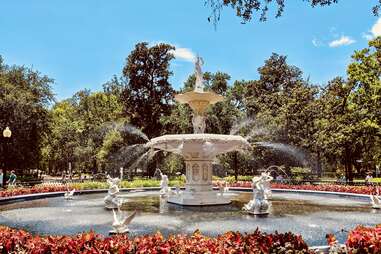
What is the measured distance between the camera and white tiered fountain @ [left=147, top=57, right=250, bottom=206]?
15.8 meters

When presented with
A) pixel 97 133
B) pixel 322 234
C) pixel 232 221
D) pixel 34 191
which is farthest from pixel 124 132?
pixel 322 234

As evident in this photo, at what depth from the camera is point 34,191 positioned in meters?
20.5

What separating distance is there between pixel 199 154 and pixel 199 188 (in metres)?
1.53

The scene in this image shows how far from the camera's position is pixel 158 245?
6281 mm

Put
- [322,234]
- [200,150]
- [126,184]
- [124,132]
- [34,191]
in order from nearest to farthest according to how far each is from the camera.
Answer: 1. [322,234]
2. [200,150]
3. [34,191]
4. [126,184]
5. [124,132]

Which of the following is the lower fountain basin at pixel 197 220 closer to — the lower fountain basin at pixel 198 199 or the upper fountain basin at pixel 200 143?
the lower fountain basin at pixel 198 199

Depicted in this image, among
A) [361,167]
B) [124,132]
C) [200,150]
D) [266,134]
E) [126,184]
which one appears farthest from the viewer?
Result: [361,167]

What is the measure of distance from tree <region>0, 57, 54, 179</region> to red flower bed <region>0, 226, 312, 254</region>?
2756 cm

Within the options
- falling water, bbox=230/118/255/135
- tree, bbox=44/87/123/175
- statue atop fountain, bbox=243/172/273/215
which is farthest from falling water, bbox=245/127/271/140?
statue atop fountain, bbox=243/172/273/215

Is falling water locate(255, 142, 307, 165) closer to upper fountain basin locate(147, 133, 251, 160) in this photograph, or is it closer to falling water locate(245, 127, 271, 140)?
falling water locate(245, 127, 271, 140)

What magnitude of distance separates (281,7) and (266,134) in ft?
100

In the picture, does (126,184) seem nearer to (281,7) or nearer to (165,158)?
(165,158)

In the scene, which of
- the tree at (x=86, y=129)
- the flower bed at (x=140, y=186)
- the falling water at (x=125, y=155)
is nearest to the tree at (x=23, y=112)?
the falling water at (x=125, y=155)

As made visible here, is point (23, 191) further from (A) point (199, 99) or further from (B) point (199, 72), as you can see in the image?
(B) point (199, 72)
